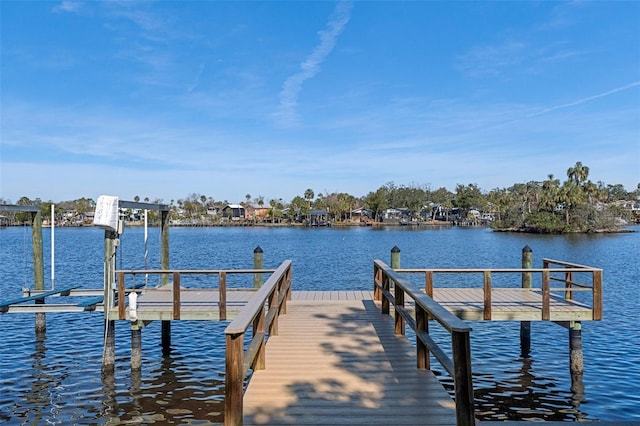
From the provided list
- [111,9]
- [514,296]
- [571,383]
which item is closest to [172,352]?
[514,296]

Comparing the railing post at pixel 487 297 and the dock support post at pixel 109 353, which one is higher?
the railing post at pixel 487 297

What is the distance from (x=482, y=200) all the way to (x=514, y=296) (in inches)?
5680

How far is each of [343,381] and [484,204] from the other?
151m

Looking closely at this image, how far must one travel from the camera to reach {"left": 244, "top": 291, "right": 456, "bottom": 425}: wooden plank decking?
4875mm

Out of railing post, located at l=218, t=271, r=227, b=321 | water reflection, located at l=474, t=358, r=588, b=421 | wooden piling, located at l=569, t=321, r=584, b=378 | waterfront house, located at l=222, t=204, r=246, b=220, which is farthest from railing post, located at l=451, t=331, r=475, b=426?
waterfront house, located at l=222, t=204, r=246, b=220

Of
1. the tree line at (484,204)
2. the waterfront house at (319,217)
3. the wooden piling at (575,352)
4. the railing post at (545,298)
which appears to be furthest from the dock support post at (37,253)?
the waterfront house at (319,217)

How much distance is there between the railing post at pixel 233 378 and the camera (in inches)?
164

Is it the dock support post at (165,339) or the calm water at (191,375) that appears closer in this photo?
the calm water at (191,375)

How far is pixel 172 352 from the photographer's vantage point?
1330 cm

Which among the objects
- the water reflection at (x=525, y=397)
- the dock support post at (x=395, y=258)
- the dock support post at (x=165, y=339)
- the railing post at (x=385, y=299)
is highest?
the dock support post at (x=395, y=258)

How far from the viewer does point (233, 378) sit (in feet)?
13.7

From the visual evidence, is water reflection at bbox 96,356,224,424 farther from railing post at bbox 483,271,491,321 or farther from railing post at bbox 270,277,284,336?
railing post at bbox 483,271,491,321

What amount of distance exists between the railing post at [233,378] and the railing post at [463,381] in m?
1.74

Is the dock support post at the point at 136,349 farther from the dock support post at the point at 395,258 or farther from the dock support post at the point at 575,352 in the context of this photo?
the dock support post at the point at 575,352
